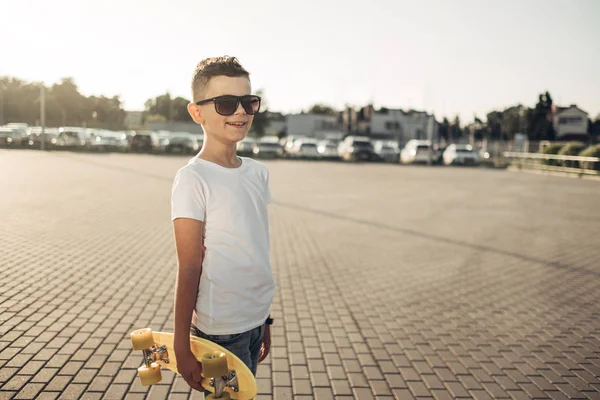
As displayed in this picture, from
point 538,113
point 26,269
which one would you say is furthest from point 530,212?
point 538,113

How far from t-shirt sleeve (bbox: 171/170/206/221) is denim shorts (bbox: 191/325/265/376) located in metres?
0.49

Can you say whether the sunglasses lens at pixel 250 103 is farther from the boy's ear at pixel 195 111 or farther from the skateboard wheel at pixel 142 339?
the skateboard wheel at pixel 142 339

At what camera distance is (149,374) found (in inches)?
78.7

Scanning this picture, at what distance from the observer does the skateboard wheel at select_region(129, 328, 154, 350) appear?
6.36 feet

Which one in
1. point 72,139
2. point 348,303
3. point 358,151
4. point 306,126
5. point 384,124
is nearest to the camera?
point 348,303

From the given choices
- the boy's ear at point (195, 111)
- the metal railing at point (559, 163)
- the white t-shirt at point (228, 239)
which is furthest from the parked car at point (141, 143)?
the white t-shirt at point (228, 239)

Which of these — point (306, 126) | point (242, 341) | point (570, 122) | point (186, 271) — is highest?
point (570, 122)

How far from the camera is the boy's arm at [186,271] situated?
71.9 inches

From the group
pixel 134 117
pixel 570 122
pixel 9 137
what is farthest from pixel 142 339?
pixel 134 117

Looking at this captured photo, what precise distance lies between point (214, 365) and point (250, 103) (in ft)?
3.08

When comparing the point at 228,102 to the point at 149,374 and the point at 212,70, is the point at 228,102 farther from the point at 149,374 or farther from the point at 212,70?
the point at 149,374

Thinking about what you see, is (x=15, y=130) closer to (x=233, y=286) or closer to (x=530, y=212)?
(x=530, y=212)

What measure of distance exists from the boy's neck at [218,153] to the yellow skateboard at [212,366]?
0.65 meters

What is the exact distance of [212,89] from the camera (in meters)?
1.97
